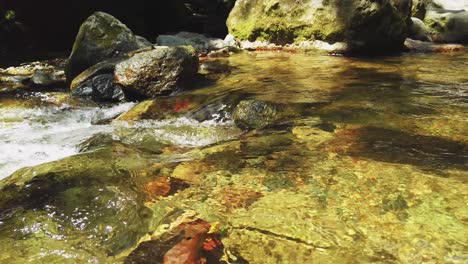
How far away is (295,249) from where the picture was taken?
2.18 meters

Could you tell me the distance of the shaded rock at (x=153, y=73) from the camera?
705 centimetres

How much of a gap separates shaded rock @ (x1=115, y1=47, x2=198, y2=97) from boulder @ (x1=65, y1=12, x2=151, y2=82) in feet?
5.92

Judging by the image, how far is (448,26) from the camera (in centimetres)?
1383

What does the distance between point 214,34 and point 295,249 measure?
583 inches

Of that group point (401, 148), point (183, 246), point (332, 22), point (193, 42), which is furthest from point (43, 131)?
point (193, 42)

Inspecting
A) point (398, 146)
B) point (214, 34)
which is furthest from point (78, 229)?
point (214, 34)

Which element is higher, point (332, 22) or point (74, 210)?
point (332, 22)

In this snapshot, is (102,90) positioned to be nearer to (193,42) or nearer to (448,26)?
(193,42)

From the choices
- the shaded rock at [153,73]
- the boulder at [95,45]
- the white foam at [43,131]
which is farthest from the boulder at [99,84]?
the boulder at [95,45]

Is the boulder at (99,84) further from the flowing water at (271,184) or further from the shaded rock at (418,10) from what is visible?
the shaded rock at (418,10)

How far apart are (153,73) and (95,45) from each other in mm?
2543

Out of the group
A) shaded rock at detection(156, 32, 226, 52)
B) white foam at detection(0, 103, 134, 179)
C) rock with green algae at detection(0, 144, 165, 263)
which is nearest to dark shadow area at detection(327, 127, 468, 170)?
rock with green algae at detection(0, 144, 165, 263)

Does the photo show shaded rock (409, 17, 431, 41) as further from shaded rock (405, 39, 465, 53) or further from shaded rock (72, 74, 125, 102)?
shaded rock (72, 74, 125, 102)

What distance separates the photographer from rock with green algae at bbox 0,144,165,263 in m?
2.30
